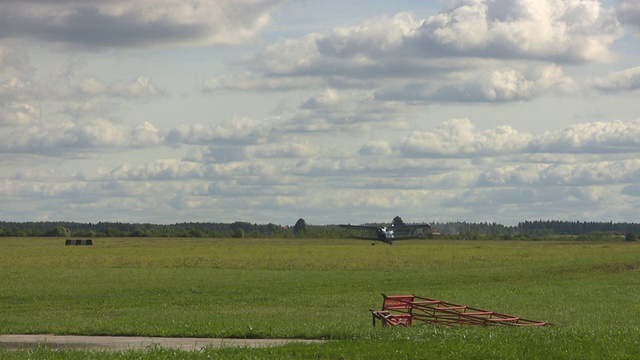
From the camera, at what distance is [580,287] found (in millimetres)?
44000

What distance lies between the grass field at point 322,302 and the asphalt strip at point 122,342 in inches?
31.1

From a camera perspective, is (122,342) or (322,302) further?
(322,302)

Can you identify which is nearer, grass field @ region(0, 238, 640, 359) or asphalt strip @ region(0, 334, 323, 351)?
grass field @ region(0, 238, 640, 359)

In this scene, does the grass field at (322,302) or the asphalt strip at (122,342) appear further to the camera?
the asphalt strip at (122,342)

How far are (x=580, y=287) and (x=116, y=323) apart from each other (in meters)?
25.3

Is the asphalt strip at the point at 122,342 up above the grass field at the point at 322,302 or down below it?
below

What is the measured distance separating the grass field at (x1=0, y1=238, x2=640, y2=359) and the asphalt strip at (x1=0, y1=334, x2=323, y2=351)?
2.59 ft

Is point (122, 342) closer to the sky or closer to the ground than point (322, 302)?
closer to the ground

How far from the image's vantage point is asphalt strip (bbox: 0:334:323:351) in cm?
2095

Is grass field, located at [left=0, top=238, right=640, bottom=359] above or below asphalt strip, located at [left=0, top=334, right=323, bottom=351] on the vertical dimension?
above

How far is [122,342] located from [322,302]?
14766 mm

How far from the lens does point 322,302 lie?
35.9m

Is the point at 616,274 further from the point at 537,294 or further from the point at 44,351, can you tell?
the point at 44,351

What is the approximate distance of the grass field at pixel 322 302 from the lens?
1902cm
